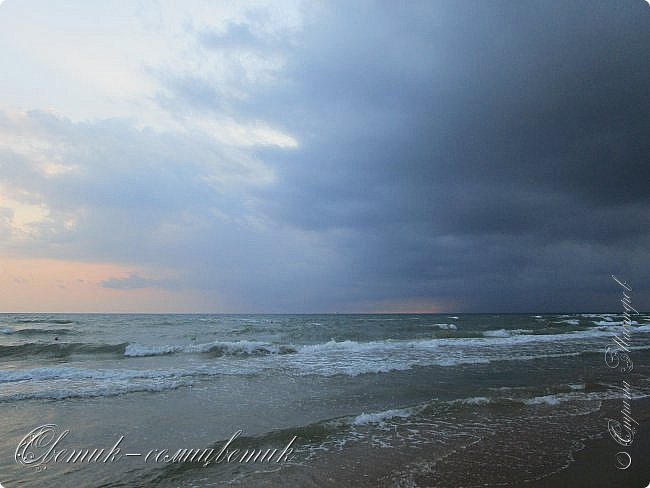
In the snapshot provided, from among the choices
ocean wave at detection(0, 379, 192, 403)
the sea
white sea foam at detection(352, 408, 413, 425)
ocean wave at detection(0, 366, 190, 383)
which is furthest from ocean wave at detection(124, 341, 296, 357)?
white sea foam at detection(352, 408, 413, 425)

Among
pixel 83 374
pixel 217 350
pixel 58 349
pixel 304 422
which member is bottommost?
pixel 58 349

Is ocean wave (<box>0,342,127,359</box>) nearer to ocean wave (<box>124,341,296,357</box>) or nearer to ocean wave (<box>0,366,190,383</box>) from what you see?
ocean wave (<box>124,341,296,357</box>)

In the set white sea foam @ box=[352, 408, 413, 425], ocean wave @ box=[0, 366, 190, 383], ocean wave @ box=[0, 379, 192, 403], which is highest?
white sea foam @ box=[352, 408, 413, 425]

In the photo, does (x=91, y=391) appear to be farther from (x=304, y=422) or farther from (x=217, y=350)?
(x=217, y=350)

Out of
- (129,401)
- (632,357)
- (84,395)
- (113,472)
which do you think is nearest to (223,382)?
(129,401)

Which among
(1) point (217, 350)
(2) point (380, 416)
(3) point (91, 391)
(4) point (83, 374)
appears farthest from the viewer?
(1) point (217, 350)

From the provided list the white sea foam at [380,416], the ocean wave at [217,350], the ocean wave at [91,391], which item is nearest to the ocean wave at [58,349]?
the ocean wave at [217,350]

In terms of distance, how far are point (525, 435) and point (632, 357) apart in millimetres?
16710

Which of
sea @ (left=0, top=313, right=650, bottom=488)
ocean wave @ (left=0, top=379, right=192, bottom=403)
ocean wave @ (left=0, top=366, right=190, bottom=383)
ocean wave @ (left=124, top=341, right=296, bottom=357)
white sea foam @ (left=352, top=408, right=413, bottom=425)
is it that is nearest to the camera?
sea @ (left=0, top=313, right=650, bottom=488)

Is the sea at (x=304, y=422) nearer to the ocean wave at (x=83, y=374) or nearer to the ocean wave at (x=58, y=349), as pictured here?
the ocean wave at (x=83, y=374)

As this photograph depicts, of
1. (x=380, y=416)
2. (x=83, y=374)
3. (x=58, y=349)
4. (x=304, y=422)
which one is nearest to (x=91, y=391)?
(x=83, y=374)

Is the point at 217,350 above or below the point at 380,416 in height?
below

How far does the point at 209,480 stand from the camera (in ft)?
18.6

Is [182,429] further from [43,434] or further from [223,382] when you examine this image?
[223,382]
